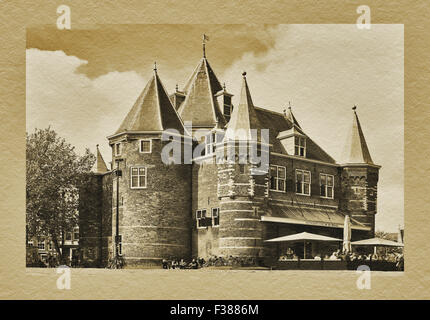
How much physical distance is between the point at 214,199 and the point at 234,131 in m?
2.69


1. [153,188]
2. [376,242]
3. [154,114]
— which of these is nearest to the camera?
[376,242]

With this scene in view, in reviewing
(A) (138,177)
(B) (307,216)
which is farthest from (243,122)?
(A) (138,177)

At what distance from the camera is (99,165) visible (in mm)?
24969

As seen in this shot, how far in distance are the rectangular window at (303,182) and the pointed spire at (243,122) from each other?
2953 millimetres

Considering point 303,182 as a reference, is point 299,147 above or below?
above

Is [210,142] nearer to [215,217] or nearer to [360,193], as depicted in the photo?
[215,217]

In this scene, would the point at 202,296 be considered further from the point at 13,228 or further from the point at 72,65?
the point at 72,65

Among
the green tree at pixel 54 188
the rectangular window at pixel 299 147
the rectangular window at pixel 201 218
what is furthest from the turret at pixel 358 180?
the green tree at pixel 54 188

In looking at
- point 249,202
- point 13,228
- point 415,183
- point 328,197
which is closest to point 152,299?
point 13,228

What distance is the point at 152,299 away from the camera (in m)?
19.1

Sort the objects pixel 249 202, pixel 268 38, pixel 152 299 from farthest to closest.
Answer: pixel 249 202
pixel 268 38
pixel 152 299

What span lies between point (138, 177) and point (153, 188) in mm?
710

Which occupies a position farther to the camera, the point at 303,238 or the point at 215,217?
the point at 215,217

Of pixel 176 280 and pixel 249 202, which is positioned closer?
pixel 176 280
